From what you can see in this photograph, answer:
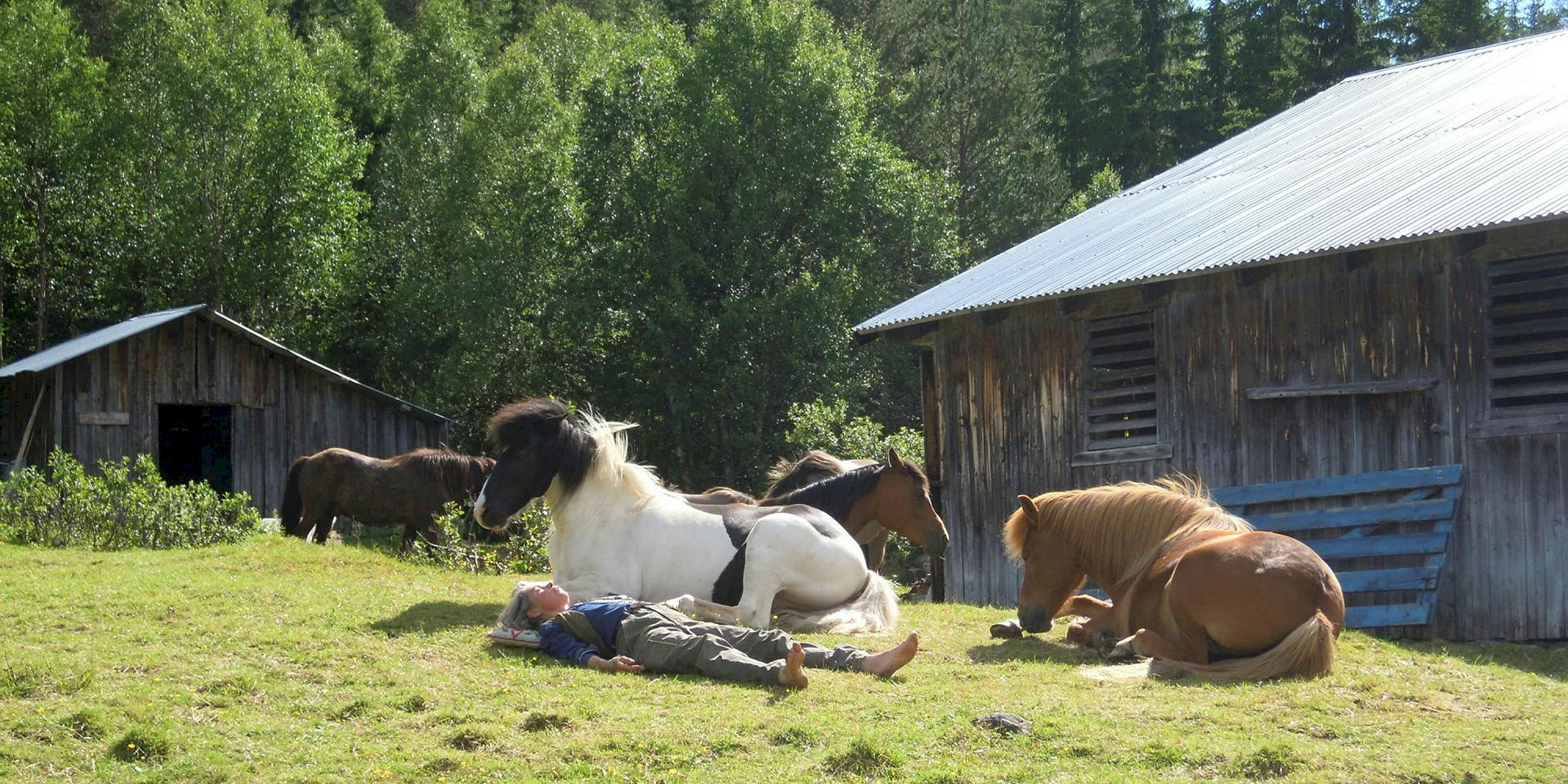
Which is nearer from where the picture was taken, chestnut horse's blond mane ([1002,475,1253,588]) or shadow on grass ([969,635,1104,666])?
shadow on grass ([969,635,1104,666])

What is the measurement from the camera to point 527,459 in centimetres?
913

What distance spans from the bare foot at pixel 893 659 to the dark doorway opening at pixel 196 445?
77.0ft

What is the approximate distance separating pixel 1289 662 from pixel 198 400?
20315 mm

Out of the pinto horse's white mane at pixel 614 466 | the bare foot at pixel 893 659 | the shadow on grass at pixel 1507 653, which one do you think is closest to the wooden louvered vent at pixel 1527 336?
the shadow on grass at pixel 1507 653

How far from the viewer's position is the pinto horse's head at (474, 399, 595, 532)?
29.9ft

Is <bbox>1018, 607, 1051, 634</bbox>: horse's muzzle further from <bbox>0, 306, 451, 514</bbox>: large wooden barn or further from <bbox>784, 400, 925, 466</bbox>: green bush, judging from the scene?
<bbox>0, 306, 451, 514</bbox>: large wooden barn

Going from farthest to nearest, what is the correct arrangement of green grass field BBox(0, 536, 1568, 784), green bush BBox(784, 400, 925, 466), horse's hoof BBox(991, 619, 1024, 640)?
green bush BBox(784, 400, 925, 466)
horse's hoof BBox(991, 619, 1024, 640)
green grass field BBox(0, 536, 1568, 784)

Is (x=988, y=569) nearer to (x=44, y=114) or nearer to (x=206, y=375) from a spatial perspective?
(x=206, y=375)

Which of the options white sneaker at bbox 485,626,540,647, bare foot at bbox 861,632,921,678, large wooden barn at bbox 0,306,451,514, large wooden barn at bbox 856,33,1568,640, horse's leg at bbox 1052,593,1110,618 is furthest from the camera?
large wooden barn at bbox 0,306,451,514

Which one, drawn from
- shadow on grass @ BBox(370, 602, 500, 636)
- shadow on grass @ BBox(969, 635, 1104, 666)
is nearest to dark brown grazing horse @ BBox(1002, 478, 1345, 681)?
shadow on grass @ BBox(969, 635, 1104, 666)

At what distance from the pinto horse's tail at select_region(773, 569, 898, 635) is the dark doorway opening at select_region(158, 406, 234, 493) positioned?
21.8 m

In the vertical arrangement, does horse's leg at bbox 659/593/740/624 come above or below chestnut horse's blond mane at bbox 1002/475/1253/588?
below

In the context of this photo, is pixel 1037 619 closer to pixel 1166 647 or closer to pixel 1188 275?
pixel 1166 647

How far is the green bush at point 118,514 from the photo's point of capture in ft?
45.0
